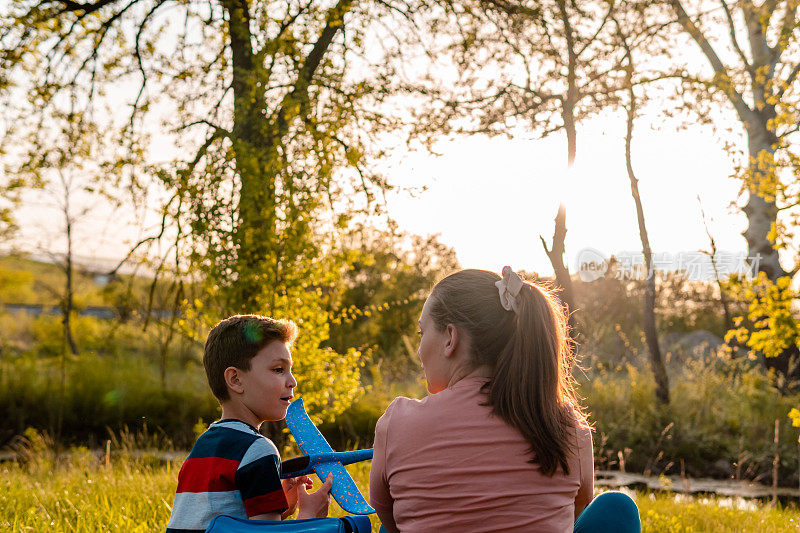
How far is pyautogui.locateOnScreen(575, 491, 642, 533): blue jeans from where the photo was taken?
194 centimetres

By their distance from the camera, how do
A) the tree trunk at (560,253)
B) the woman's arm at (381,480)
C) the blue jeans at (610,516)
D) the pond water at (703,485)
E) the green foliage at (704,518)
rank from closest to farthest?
the woman's arm at (381,480) → the blue jeans at (610,516) → the green foliage at (704,518) → the tree trunk at (560,253) → the pond water at (703,485)

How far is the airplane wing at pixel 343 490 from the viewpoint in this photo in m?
1.98

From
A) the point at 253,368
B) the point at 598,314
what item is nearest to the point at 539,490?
the point at 253,368

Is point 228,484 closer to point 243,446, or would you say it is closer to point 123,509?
point 243,446

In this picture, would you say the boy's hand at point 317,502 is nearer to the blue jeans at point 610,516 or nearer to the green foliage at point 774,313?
the blue jeans at point 610,516

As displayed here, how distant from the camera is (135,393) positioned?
1012 cm

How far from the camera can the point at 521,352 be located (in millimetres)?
1832

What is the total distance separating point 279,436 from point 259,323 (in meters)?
3.75

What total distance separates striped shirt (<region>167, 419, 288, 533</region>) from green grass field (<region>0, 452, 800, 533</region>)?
178 centimetres

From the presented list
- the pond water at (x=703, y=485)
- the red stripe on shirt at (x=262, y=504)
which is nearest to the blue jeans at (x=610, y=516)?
the red stripe on shirt at (x=262, y=504)

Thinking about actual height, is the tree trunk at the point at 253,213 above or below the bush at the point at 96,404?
above

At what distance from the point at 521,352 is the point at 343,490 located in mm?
619

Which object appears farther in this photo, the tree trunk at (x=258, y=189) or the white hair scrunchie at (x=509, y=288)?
the tree trunk at (x=258, y=189)

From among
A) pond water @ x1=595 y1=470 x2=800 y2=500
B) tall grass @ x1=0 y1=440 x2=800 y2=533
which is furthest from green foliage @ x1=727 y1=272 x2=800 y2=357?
pond water @ x1=595 y1=470 x2=800 y2=500
